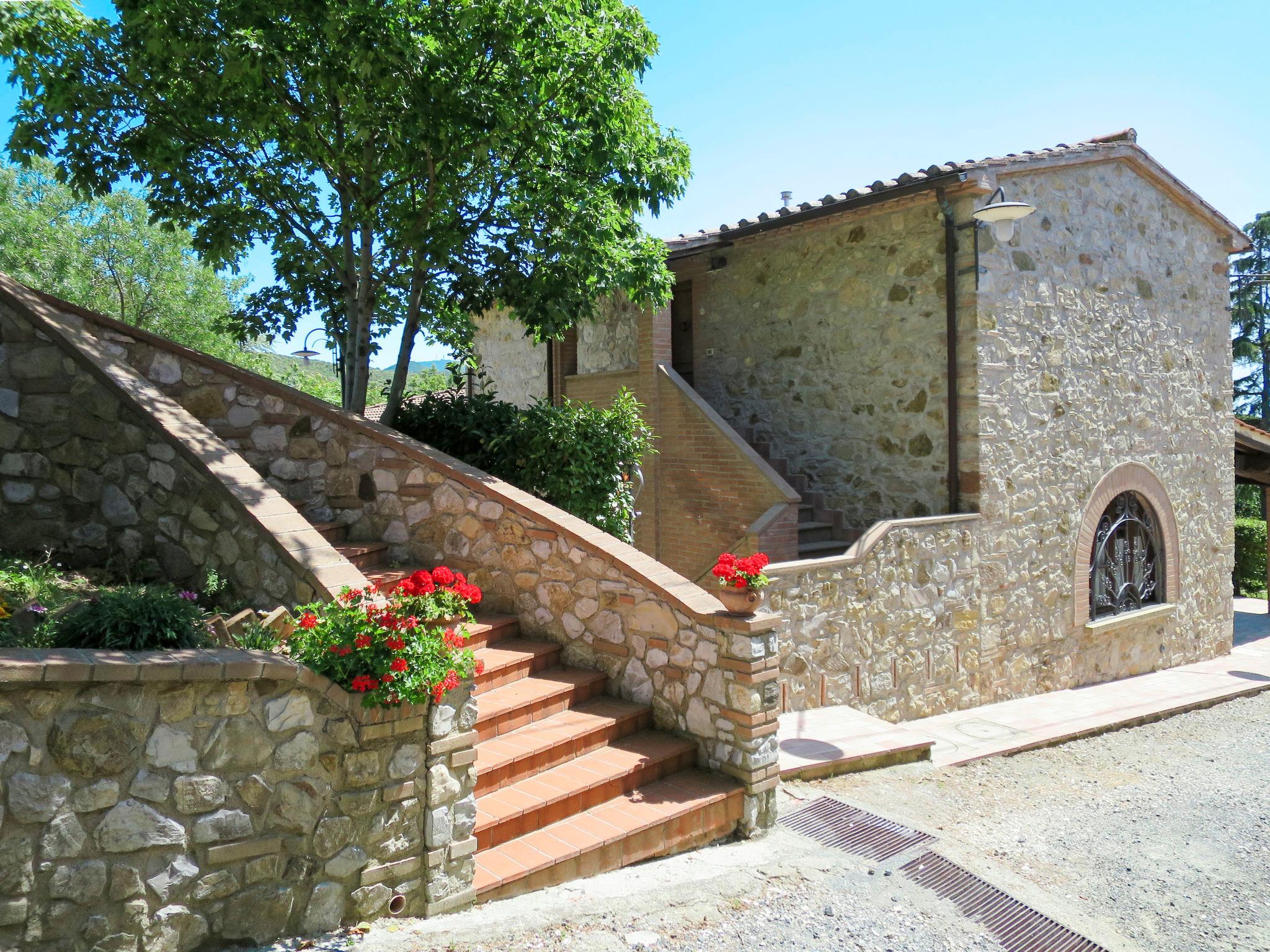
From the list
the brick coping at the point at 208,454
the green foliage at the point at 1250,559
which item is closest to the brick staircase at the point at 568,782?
the brick coping at the point at 208,454

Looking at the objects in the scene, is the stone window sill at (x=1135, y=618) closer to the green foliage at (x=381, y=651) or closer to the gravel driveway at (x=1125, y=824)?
the gravel driveway at (x=1125, y=824)

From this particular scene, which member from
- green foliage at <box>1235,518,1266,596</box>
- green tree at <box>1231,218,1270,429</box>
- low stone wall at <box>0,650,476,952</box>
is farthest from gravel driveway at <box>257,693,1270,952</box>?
green tree at <box>1231,218,1270,429</box>

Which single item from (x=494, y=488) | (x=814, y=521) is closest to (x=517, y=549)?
(x=494, y=488)

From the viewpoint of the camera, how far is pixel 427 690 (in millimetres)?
3523

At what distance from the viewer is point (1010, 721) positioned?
8.17 meters

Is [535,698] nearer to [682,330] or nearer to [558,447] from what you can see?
[558,447]

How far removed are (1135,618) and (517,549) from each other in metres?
8.89

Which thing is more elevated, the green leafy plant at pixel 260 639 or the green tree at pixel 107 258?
the green tree at pixel 107 258

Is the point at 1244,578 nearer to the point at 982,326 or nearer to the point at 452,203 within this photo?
the point at 982,326

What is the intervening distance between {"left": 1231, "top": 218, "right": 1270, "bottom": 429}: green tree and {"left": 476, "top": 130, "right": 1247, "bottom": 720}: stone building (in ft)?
66.9

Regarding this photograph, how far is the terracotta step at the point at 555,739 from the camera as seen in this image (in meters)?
4.45

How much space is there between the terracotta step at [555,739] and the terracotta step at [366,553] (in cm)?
202

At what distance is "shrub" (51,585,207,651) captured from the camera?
326cm

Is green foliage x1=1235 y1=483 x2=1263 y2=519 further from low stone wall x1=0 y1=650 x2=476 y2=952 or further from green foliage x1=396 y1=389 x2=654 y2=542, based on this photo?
low stone wall x1=0 y1=650 x2=476 y2=952
